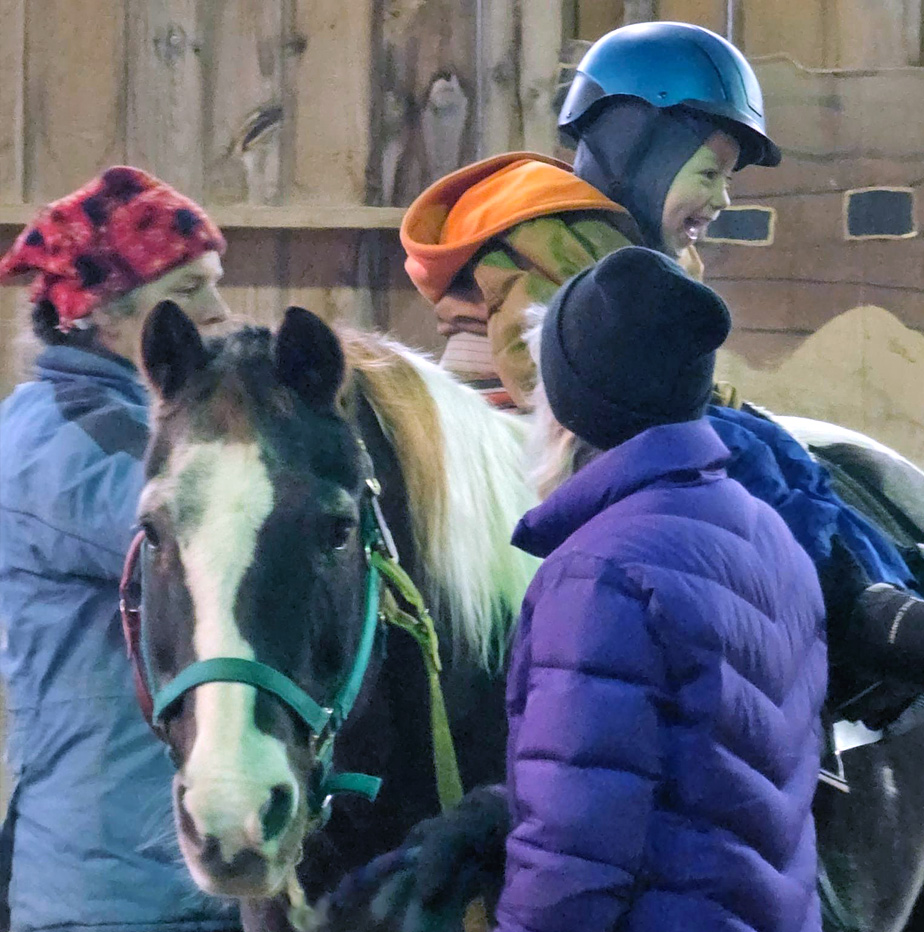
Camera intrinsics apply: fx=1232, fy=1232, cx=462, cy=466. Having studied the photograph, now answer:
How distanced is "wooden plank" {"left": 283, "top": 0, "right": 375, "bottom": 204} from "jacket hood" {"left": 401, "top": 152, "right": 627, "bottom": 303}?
68 cm

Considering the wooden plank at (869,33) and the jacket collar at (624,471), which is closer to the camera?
the jacket collar at (624,471)

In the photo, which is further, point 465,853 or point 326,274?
point 326,274

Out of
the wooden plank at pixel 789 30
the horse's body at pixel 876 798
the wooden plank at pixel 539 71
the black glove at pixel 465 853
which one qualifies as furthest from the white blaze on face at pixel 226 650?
the wooden plank at pixel 789 30

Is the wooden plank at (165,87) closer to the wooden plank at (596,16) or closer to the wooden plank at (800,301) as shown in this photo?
the wooden plank at (596,16)

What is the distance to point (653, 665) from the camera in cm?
92

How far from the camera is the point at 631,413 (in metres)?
1.03

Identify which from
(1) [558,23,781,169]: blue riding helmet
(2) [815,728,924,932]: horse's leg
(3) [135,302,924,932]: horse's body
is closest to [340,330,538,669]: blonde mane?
(3) [135,302,924,932]: horse's body

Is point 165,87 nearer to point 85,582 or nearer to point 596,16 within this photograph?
point 596,16

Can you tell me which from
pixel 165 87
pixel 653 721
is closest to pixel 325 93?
pixel 165 87

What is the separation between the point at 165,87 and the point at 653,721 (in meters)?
1.91

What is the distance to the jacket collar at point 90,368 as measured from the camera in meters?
1.54

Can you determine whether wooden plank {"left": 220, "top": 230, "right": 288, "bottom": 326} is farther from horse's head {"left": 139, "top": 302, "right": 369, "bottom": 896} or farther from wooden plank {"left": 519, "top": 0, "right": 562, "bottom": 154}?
horse's head {"left": 139, "top": 302, "right": 369, "bottom": 896}

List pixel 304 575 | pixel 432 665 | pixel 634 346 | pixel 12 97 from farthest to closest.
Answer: pixel 12 97, pixel 432 665, pixel 304 575, pixel 634 346

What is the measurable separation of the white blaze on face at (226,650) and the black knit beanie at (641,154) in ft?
2.84
